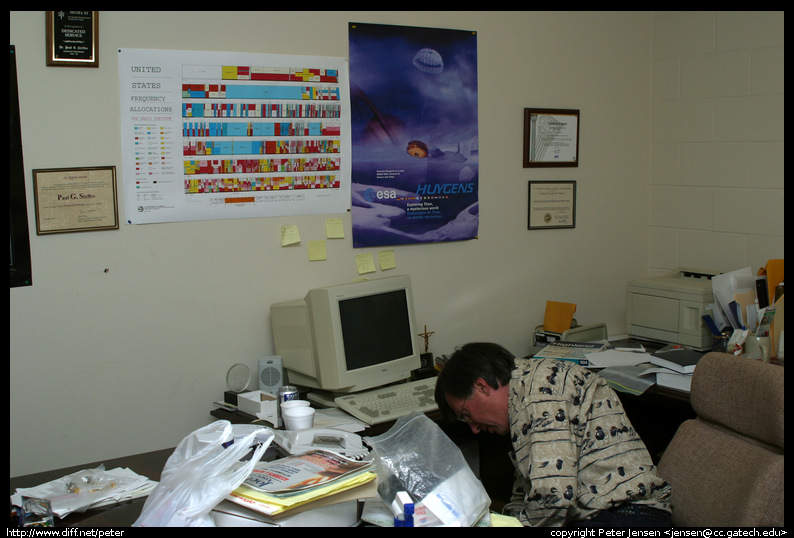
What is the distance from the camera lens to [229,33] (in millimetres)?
2719

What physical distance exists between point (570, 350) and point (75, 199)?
2092 millimetres

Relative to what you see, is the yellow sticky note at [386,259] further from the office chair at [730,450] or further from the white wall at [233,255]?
the office chair at [730,450]

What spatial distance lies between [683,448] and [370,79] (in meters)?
1.85

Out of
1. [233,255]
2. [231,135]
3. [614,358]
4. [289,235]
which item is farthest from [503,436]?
[231,135]

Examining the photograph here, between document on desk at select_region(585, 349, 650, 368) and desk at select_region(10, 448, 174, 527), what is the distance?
5.70ft

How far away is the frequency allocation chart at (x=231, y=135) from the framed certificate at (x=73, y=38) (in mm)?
112

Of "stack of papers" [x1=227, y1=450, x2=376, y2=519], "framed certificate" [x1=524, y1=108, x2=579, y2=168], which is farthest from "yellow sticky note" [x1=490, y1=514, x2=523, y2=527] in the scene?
"framed certificate" [x1=524, y1=108, x2=579, y2=168]

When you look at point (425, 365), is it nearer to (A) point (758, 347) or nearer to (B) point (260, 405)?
(B) point (260, 405)

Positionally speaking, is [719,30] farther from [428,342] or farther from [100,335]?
[100,335]

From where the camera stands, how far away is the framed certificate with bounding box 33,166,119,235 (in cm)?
242

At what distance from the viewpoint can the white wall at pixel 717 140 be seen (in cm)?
329

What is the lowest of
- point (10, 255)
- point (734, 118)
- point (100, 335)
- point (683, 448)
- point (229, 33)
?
point (683, 448)

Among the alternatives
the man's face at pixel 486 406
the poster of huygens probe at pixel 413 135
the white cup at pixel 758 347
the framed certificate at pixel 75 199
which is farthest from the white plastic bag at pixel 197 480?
the white cup at pixel 758 347
